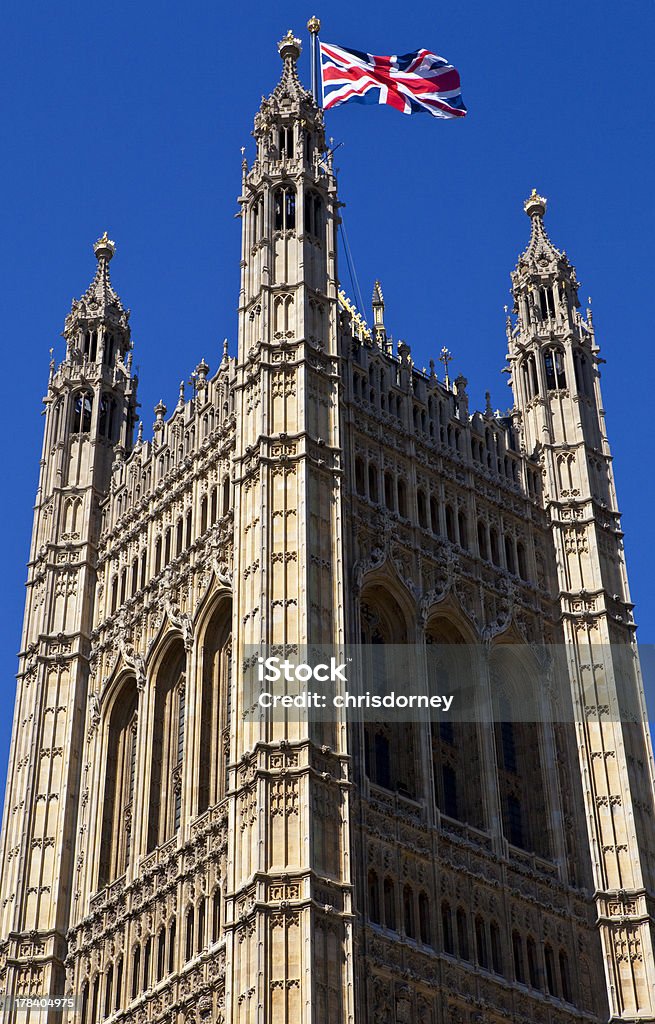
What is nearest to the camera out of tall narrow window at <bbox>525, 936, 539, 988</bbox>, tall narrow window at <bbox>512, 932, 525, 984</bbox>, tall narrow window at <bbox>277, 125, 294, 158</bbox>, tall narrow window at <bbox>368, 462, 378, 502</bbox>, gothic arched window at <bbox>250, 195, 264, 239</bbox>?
tall narrow window at <bbox>512, 932, 525, 984</bbox>

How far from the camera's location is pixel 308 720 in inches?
1699

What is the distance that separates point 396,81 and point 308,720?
22113 mm

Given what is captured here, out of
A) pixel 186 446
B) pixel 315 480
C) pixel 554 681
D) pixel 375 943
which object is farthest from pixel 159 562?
pixel 375 943

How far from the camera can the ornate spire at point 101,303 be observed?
206 feet

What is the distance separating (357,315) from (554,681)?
16.1 m

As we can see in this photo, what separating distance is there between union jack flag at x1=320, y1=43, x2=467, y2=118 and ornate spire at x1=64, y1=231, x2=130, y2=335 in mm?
10325

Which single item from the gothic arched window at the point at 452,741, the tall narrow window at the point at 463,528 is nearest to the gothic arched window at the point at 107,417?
the tall narrow window at the point at 463,528

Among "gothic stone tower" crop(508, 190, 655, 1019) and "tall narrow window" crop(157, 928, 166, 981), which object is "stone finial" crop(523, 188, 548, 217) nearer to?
"gothic stone tower" crop(508, 190, 655, 1019)

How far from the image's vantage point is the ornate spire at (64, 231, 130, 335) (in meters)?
62.7

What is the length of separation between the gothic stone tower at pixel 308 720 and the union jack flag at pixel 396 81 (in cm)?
127

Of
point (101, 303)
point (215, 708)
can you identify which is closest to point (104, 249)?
point (101, 303)

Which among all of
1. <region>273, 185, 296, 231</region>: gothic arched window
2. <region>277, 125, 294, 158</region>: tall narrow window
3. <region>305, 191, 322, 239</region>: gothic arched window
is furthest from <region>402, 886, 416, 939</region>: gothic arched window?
<region>277, 125, 294, 158</region>: tall narrow window

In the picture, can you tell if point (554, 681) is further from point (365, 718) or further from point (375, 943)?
point (375, 943)

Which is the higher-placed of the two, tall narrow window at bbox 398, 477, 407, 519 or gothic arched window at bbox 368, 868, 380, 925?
tall narrow window at bbox 398, 477, 407, 519
